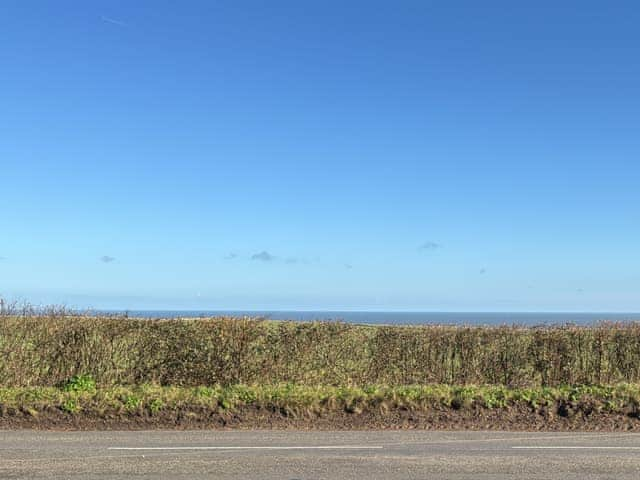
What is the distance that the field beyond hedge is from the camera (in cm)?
1788

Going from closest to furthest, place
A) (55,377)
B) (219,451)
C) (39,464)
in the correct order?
(39,464), (219,451), (55,377)

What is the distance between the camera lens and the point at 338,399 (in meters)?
13.7

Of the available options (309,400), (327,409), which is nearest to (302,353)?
(309,400)

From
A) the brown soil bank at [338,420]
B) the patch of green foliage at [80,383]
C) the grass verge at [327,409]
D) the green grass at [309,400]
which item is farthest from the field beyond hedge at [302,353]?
the brown soil bank at [338,420]

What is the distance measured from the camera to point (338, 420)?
1289 cm

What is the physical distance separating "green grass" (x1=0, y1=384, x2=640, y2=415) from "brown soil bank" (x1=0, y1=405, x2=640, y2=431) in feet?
0.52

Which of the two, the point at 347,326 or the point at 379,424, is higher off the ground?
the point at 347,326

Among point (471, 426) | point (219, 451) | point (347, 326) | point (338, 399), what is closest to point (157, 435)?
point (219, 451)

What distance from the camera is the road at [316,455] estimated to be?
8.60m

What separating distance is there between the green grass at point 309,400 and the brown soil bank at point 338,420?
158 mm

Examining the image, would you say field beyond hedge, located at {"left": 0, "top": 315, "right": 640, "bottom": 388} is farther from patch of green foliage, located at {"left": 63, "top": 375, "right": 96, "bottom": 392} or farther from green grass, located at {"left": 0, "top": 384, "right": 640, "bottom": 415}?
green grass, located at {"left": 0, "top": 384, "right": 640, "bottom": 415}

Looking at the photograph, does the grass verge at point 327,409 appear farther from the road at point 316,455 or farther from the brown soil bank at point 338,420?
the road at point 316,455

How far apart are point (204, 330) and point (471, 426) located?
27.4 ft

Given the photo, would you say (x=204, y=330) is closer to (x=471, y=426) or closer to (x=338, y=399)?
(x=338, y=399)
